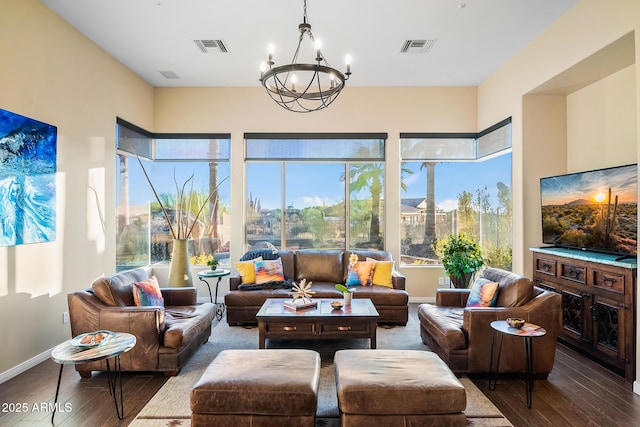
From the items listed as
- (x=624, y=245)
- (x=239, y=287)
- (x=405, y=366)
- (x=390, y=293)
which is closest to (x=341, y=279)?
(x=390, y=293)

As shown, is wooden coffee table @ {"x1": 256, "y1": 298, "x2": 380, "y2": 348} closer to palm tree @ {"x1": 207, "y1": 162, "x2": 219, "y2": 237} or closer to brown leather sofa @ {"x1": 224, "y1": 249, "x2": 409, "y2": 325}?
brown leather sofa @ {"x1": 224, "y1": 249, "x2": 409, "y2": 325}

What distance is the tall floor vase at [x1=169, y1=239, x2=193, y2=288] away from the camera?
207 inches

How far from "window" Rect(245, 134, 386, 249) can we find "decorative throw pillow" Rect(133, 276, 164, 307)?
7.99 feet

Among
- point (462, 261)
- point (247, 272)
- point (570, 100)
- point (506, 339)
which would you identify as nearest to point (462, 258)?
point (462, 261)

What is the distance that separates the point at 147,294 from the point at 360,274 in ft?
8.91

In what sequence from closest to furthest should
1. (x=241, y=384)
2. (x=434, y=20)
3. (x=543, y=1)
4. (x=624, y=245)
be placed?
(x=241, y=384)
(x=624, y=245)
(x=543, y=1)
(x=434, y=20)

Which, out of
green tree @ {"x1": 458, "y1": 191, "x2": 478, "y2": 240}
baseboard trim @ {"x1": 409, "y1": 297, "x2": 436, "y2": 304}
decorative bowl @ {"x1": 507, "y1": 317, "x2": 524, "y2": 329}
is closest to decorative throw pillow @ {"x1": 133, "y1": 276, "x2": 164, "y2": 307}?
decorative bowl @ {"x1": 507, "y1": 317, "x2": 524, "y2": 329}

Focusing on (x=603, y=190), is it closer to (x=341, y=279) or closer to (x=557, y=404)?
(x=557, y=404)

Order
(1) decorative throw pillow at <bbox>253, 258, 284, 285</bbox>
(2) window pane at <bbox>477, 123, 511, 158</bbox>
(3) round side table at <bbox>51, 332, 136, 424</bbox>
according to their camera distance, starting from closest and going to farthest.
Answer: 1. (3) round side table at <bbox>51, 332, 136, 424</bbox>
2. (1) decorative throw pillow at <bbox>253, 258, 284, 285</bbox>
3. (2) window pane at <bbox>477, 123, 511, 158</bbox>

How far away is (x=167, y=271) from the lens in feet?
20.1

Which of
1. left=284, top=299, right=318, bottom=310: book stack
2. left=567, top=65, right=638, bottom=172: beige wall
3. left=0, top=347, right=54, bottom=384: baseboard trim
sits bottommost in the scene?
left=0, top=347, right=54, bottom=384: baseboard trim

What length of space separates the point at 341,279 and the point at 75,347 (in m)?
3.54

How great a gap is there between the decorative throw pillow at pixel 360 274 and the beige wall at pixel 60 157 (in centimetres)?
326

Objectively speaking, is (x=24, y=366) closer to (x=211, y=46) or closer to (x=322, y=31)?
(x=211, y=46)
